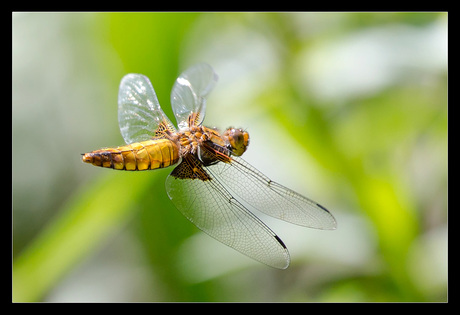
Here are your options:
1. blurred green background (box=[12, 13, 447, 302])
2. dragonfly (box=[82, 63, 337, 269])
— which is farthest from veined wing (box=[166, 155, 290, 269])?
blurred green background (box=[12, 13, 447, 302])

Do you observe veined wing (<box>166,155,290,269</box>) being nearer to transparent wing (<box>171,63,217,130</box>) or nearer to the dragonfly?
the dragonfly

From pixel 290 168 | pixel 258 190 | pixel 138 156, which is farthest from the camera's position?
pixel 290 168

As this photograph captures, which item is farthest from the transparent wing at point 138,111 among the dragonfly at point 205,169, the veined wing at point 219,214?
the veined wing at point 219,214

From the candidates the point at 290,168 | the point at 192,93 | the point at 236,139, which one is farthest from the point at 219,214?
the point at 290,168

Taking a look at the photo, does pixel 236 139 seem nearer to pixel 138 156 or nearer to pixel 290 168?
pixel 138 156

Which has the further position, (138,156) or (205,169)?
(205,169)
